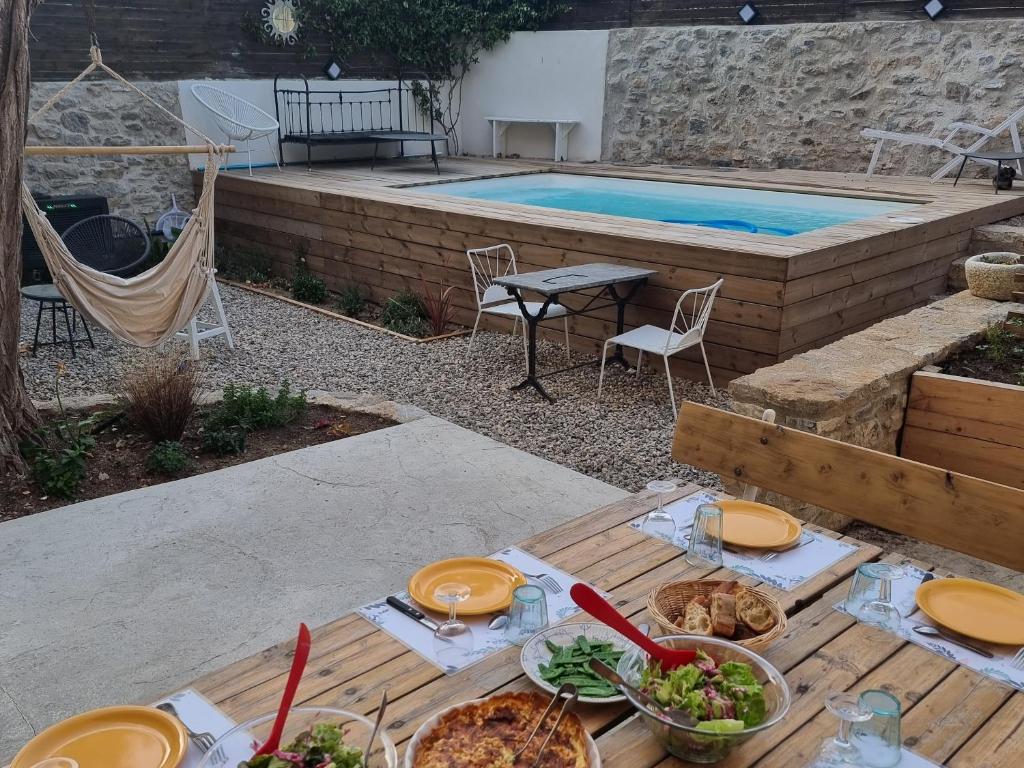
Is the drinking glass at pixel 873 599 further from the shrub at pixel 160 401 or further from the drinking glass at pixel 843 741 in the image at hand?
the shrub at pixel 160 401

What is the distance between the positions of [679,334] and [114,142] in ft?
20.7

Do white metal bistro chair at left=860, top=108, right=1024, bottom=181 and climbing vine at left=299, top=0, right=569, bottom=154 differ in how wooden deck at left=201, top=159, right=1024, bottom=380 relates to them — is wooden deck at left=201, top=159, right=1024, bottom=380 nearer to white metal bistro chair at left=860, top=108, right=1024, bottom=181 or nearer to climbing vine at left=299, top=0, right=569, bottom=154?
white metal bistro chair at left=860, top=108, right=1024, bottom=181

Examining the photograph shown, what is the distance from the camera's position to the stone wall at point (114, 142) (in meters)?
7.87

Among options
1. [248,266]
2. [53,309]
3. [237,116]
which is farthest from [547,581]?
[237,116]

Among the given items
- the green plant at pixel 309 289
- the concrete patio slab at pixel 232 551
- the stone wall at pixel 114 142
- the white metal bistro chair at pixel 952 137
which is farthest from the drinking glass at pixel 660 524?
the stone wall at pixel 114 142

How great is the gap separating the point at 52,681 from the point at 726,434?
1.81 meters

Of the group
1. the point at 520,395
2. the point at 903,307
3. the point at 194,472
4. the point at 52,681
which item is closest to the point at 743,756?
the point at 52,681

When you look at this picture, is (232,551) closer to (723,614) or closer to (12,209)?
(12,209)

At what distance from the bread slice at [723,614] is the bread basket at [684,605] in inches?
0.9

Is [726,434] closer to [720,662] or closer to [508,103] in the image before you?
[720,662]

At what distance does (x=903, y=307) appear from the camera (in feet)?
18.0

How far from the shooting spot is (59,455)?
3326 millimetres

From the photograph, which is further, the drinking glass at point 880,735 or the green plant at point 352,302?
the green plant at point 352,302

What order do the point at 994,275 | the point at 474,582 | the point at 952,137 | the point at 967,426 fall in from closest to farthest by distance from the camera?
the point at 474,582, the point at 967,426, the point at 994,275, the point at 952,137
